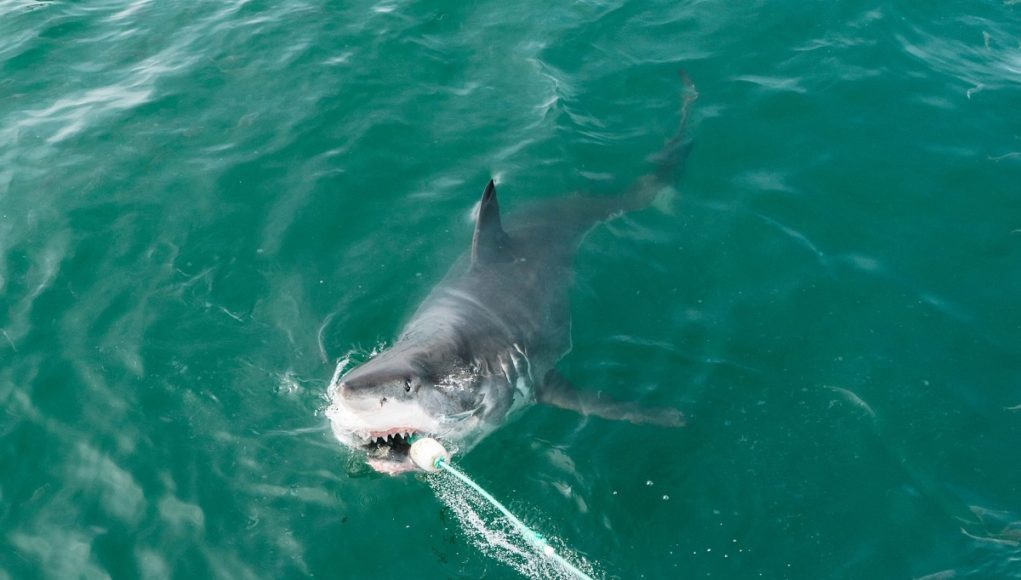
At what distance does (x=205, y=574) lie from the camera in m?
7.07

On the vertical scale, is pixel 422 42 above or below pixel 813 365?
above

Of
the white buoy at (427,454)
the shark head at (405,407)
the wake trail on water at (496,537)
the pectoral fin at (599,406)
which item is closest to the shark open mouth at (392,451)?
the shark head at (405,407)

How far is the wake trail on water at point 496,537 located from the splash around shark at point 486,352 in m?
0.42

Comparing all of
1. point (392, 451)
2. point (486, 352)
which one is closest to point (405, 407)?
point (392, 451)

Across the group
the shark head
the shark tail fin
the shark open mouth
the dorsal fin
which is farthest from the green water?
the dorsal fin

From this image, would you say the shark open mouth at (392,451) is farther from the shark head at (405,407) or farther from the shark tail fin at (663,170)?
the shark tail fin at (663,170)

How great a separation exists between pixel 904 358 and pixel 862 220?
2.57m

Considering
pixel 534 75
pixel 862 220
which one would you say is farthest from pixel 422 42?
pixel 862 220

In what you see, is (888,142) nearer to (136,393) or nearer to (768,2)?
(768,2)

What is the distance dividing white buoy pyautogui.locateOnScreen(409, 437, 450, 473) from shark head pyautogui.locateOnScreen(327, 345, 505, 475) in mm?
153

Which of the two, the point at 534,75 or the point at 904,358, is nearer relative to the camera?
the point at 904,358

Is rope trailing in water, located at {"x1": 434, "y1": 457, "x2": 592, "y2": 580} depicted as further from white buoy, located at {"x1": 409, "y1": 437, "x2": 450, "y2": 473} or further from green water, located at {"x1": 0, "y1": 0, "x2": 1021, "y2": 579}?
green water, located at {"x1": 0, "y1": 0, "x2": 1021, "y2": 579}

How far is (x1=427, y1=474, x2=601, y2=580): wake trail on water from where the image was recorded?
23.1ft

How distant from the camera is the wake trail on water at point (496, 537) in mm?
7027
